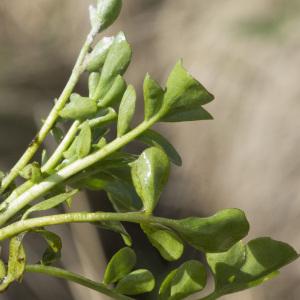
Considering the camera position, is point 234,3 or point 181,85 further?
→ point 234,3

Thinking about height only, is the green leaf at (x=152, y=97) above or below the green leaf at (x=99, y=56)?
below

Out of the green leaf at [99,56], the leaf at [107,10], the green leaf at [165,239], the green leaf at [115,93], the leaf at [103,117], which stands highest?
the leaf at [107,10]

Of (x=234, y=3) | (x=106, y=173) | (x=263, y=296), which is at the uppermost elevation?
(x=234, y=3)

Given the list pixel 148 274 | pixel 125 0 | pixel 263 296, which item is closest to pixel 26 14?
pixel 125 0

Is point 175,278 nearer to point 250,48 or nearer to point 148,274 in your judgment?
point 148,274
